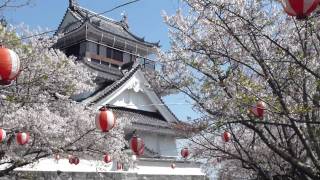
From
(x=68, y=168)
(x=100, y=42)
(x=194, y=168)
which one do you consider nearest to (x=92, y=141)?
(x=68, y=168)

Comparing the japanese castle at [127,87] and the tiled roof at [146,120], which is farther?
the tiled roof at [146,120]

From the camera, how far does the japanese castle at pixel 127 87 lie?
26359mm

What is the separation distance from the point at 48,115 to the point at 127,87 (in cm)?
1471

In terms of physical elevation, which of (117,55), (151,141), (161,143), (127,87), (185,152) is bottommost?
(185,152)

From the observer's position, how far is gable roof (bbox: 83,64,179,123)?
25.9 metres

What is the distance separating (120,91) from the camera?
28594 millimetres

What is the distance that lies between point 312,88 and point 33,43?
913cm

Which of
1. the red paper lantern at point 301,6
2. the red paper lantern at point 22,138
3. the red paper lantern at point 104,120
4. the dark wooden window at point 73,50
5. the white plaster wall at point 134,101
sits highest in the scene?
the dark wooden window at point 73,50

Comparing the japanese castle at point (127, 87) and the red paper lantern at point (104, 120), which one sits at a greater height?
the japanese castle at point (127, 87)

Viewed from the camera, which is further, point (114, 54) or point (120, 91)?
point (114, 54)

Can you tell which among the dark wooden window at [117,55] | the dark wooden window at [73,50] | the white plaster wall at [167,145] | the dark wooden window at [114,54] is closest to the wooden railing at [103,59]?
the dark wooden window at [114,54]

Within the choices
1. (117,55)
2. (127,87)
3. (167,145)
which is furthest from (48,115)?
(117,55)

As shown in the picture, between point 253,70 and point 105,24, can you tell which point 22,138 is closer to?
point 253,70

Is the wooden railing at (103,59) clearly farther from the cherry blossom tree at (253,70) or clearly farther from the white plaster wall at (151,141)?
the cherry blossom tree at (253,70)
